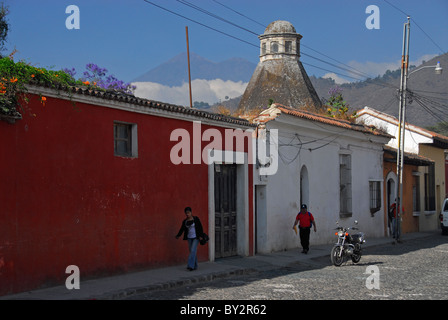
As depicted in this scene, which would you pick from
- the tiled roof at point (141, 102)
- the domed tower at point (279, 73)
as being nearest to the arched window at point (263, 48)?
the domed tower at point (279, 73)

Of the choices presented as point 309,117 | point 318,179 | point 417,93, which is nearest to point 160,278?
point 309,117

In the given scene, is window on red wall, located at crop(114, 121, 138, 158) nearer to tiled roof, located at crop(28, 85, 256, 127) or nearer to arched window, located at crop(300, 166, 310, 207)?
tiled roof, located at crop(28, 85, 256, 127)

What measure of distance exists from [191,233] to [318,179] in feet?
30.0

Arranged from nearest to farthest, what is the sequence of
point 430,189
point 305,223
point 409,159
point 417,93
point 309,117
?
point 305,223
point 309,117
point 409,159
point 430,189
point 417,93

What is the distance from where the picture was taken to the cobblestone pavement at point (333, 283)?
408 inches

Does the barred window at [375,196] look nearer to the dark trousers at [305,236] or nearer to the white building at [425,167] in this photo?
the white building at [425,167]

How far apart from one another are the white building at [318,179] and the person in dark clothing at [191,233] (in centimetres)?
454

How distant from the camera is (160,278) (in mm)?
12109

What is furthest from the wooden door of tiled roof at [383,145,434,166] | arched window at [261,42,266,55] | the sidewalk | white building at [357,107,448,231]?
arched window at [261,42,266,55]

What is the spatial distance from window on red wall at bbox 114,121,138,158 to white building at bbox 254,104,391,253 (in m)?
5.45

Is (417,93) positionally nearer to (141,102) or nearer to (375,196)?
(375,196)

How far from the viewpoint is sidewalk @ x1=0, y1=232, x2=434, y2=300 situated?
396 inches

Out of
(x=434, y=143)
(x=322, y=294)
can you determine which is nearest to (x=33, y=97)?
(x=322, y=294)

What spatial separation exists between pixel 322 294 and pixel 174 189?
17.1 ft
